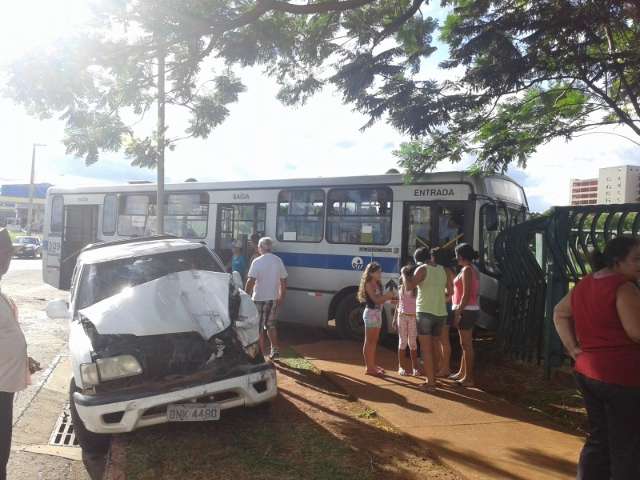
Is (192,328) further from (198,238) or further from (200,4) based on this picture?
(198,238)

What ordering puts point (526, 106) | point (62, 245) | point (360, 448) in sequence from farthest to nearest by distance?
point (62, 245) → point (526, 106) → point (360, 448)

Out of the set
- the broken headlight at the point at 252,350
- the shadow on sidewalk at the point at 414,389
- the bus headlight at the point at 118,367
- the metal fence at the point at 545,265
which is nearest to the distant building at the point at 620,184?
the metal fence at the point at 545,265

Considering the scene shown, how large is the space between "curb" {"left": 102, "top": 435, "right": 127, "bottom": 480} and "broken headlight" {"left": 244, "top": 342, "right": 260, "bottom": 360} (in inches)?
51.5

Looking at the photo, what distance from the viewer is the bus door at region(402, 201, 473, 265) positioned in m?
8.27

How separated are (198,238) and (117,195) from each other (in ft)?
9.12

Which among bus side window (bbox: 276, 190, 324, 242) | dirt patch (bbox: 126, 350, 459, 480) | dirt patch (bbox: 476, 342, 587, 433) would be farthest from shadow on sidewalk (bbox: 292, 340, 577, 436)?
bus side window (bbox: 276, 190, 324, 242)

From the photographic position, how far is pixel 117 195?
41.7 ft

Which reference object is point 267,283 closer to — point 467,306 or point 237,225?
point 467,306

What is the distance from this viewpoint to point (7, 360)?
10.6 feet

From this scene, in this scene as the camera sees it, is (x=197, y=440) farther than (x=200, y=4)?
No

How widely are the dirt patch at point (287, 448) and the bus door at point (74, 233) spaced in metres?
9.28

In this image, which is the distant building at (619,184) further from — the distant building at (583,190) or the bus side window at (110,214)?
the bus side window at (110,214)

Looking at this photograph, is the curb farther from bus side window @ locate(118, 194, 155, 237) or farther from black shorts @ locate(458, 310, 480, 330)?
bus side window @ locate(118, 194, 155, 237)

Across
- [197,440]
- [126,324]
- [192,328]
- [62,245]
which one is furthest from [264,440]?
[62,245]
